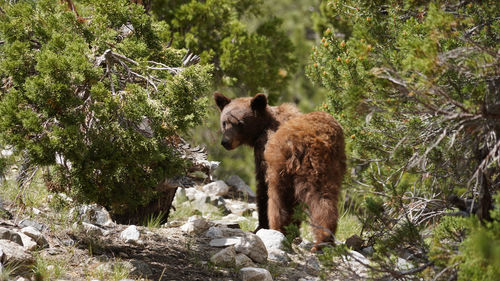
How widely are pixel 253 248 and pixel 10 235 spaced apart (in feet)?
7.13

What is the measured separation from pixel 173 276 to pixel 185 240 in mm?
1091

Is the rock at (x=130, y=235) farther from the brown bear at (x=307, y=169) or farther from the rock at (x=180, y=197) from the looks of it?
the rock at (x=180, y=197)

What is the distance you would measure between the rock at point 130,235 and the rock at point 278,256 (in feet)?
4.37

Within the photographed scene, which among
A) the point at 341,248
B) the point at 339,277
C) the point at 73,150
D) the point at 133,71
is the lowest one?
the point at 339,277

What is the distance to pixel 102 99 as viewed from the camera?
13.1 ft

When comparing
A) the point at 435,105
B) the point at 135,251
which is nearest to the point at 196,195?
the point at 135,251

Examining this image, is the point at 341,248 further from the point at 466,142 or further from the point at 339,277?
the point at 339,277

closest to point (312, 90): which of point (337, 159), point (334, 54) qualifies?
point (334, 54)

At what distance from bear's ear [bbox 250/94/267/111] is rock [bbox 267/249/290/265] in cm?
197

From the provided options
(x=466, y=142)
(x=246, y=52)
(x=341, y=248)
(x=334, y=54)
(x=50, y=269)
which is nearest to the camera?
(x=341, y=248)

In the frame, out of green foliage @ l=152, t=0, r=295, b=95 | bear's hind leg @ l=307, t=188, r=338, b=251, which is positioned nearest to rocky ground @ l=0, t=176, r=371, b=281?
bear's hind leg @ l=307, t=188, r=338, b=251

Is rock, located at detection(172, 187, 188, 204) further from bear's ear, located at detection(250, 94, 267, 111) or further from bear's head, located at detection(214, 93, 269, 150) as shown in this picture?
bear's ear, located at detection(250, 94, 267, 111)

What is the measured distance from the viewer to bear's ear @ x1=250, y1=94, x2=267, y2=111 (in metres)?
6.62

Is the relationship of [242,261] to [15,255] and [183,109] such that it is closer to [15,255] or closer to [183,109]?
[183,109]
